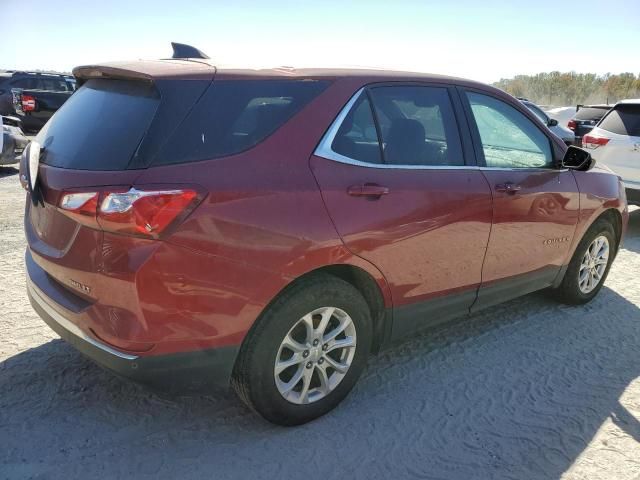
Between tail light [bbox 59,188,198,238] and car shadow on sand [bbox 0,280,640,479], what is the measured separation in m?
1.09

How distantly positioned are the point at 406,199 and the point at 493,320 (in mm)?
1802

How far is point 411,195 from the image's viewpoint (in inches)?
115

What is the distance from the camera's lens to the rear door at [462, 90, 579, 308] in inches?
136

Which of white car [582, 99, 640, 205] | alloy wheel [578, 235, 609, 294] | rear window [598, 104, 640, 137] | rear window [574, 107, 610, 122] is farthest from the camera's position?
rear window [574, 107, 610, 122]

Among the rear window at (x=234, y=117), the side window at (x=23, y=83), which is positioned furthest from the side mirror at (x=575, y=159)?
the side window at (x=23, y=83)

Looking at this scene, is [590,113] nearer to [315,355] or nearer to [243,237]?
[315,355]

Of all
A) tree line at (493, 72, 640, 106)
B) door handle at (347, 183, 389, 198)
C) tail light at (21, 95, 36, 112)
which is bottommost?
tail light at (21, 95, 36, 112)

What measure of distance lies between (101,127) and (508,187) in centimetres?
239

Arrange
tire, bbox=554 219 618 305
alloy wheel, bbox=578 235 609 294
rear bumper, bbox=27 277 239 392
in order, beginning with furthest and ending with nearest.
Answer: alloy wheel, bbox=578 235 609 294, tire, bbox=554 219 618 305, rear bumper, bbox=27 277 239 392

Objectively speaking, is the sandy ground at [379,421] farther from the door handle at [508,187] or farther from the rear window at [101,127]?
the rear window at [101,127]

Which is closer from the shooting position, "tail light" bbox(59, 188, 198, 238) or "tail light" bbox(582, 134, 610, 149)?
"tail light" bbox(59, 188, 198, 238)

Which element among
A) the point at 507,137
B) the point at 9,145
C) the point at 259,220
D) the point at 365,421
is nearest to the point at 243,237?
the point at 259,220

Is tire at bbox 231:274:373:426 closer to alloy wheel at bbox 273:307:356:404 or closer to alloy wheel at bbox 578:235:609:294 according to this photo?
alloy wheel at bbox 273:307:356:404

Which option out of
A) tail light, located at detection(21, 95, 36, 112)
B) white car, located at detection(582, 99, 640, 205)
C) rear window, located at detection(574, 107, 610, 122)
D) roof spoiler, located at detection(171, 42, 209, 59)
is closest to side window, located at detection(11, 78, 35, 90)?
tail light, located at detection(21, 95, 36, 112)
